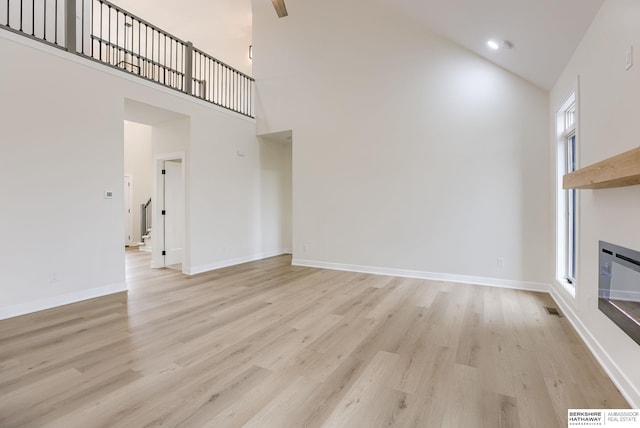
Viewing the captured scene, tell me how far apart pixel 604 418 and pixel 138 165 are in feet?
35.7

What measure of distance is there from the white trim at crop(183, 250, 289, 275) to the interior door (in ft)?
3.00

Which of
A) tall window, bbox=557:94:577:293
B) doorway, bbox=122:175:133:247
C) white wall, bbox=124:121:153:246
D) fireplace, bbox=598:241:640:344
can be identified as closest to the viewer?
fireplace, bbox=598:241:640:344

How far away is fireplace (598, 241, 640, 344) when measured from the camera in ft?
5.71

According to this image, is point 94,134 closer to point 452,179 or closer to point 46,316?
point 46,316

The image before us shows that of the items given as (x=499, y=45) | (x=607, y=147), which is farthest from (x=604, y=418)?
(x=499, y=45)

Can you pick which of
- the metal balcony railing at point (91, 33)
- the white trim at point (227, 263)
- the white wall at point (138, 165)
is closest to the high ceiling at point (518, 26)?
the metal balcony railing at point (91, 33)

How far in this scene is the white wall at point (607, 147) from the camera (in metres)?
1.80

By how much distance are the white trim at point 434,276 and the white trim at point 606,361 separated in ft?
3.27

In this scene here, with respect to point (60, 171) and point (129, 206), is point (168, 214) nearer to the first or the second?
point (60, 171)

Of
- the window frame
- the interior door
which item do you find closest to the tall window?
the window frame

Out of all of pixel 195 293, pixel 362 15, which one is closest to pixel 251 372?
pixel 195 293

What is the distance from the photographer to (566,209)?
12.1 feet

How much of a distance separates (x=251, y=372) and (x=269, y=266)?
12.5 ft

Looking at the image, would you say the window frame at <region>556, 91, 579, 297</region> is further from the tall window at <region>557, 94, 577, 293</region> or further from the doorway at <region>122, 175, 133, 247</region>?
the doorway at <region>122, 175, 133, 247</region>
